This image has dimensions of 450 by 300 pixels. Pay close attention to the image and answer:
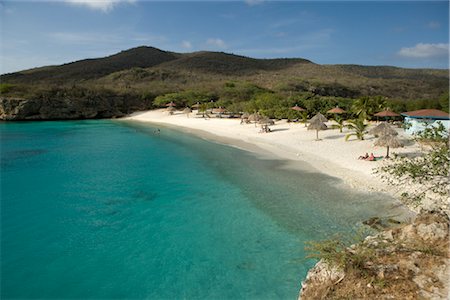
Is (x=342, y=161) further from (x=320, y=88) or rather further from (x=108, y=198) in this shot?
(x=320, y=88)

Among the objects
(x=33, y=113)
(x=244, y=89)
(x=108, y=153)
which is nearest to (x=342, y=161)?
(x=108, y=153)

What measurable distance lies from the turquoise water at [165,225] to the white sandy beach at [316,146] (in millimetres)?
1649

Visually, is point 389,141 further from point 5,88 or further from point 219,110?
point 5,88

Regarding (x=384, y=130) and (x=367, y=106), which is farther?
(x=367, y=106)

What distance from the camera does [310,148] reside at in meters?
24.6

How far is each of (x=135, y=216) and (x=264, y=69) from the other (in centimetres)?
10863

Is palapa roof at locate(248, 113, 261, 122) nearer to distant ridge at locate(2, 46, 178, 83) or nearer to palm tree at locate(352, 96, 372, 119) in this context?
palm tree at locate(352, 96, 372, 119)

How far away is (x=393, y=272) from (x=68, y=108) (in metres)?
63.9

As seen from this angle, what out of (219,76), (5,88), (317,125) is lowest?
(317,125)

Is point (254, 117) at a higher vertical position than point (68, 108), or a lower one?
lower

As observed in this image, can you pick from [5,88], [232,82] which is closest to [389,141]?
[232,82]

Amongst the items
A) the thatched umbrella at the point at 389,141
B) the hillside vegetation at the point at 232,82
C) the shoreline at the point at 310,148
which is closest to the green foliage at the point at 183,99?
the hillside vegetation at the point at 232,82

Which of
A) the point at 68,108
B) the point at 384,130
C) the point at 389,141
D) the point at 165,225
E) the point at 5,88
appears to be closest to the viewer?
the point at 165,225

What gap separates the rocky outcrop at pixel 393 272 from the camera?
18.1ft
